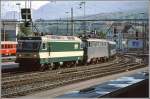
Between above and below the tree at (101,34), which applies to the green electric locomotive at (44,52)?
below

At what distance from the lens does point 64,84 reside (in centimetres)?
1383

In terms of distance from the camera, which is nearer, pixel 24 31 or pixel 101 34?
pixel 101 34

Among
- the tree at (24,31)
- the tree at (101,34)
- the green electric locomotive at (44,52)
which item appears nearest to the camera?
the green electric locomotive at (44,52)

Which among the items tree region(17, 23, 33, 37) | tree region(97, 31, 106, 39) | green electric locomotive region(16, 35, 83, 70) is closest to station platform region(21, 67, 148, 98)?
green electric locomotive region(16, 35, 83, 70)

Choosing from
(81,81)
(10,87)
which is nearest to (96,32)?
(81,81)

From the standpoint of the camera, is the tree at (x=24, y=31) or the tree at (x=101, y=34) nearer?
the tree at (x=101, y=34)

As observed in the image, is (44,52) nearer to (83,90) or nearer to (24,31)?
(83,90)

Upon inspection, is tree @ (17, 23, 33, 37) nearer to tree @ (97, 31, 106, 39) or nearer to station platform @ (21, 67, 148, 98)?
tree @ (97, 31, 106, 39)

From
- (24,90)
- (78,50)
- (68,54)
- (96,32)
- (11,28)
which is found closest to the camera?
(24,90)

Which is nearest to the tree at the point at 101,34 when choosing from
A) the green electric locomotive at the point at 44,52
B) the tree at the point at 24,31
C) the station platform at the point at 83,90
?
the tree at the point at 24,31

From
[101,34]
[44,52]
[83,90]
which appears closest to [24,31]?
[101,34]

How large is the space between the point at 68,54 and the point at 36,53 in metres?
3.15

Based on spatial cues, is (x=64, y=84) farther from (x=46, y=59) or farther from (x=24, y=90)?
(x=46, y=59)

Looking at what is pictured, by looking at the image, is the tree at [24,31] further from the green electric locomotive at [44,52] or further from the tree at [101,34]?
the green electric locomotive at [44,52]
